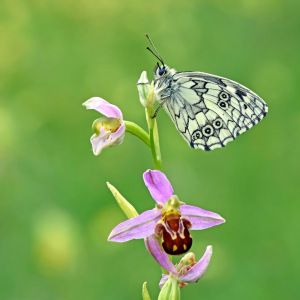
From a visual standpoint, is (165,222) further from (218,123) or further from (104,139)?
(218,123)

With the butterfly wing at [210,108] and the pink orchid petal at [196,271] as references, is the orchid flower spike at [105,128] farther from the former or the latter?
the pink orchid petal at [196,271]

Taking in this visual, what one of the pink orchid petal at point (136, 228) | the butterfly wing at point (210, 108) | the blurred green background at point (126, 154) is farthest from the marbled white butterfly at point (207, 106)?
the blurred green background at point (126, 154)

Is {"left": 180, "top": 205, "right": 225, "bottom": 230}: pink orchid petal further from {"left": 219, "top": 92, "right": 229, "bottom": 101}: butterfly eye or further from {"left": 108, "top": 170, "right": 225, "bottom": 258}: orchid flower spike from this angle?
{"left": 219, "top": 92, "right": 229, "bottom": 101}: butterfly eye

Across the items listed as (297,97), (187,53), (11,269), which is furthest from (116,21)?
(11,269)

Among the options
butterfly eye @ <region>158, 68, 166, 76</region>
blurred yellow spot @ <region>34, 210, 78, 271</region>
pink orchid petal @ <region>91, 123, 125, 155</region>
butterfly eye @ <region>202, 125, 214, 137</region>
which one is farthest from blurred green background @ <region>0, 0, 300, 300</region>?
pink orchid petal @ <region>91, 123, 125, 155</region>

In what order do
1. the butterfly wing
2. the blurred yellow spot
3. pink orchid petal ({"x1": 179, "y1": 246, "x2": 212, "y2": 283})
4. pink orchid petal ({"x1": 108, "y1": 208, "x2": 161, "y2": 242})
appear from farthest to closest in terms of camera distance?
the blurred yellow spot, the butterfly wing, pink orchid petal ({"x1": 179, "y1": 246, "x2": 212, "y2": 283}), pink orchid petal ({"x1": 108, "y1": 208, "x2": 161, "y2": 242})

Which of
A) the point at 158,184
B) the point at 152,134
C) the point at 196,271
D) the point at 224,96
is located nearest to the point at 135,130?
the point at 152,134

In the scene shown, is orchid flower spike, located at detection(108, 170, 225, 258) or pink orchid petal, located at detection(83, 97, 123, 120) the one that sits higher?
pink orchid petal, located at detection(83, 97, 123, 120)
